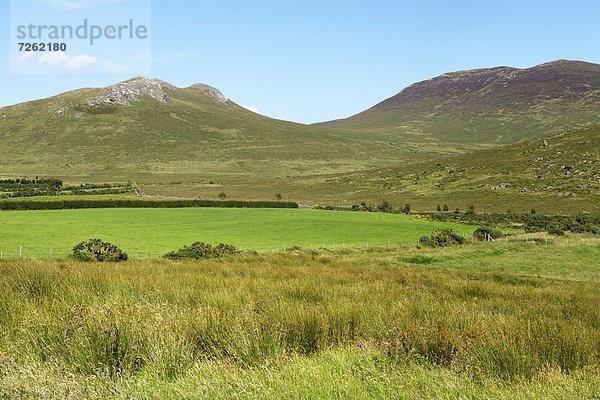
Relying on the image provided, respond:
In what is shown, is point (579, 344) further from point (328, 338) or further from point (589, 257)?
point (589, 257)

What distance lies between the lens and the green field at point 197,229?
4216cm

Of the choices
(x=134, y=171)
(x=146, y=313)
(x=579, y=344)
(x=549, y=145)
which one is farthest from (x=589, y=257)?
(x=134, y=171)

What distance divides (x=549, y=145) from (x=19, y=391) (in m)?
131

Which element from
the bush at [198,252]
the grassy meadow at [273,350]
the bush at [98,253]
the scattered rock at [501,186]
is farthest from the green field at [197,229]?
the scattered rock at [501,186]

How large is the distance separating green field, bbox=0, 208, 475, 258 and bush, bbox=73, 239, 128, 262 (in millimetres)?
4068

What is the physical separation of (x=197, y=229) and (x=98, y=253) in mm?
26393

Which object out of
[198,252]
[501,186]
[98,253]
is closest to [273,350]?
[98,253]

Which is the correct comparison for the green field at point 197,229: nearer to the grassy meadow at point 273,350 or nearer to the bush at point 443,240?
the bush at point 443,240

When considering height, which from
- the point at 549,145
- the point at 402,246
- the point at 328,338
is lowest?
the point at 402,246

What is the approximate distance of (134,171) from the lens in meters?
186

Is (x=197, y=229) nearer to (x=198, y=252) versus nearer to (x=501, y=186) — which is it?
(x=198, y=252)

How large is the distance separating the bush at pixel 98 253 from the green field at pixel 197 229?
13.3 feet

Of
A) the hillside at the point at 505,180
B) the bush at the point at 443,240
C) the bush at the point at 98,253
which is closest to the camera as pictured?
the bush at the point at 98,253

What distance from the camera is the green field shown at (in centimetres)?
4216
